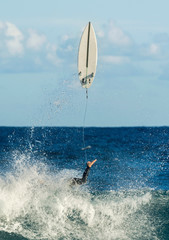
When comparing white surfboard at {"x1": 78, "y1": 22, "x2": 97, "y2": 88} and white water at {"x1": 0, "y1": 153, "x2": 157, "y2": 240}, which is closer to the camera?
white water at {"x1": 0, "y1": 153, "x2": 157, "y2": 240}

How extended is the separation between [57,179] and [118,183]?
4.28 m

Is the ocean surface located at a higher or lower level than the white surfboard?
lower

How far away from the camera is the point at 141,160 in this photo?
25422mm

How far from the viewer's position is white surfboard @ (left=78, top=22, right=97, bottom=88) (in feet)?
42.7

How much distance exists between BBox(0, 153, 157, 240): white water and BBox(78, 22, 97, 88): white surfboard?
3499 millimetres

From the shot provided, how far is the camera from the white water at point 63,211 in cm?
1145

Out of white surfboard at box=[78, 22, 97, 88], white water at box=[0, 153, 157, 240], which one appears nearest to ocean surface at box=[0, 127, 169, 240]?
white water at box=[0, 153, 157, 240]

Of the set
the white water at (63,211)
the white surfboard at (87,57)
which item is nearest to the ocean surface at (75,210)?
the white water at (63,211)

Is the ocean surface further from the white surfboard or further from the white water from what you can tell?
the white surfboard

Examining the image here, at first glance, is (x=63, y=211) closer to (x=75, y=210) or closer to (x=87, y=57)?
(x=75, y=210)

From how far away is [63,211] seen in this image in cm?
1262

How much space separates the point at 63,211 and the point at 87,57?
4807 millimetres

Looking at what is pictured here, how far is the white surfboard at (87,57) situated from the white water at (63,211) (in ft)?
11.5

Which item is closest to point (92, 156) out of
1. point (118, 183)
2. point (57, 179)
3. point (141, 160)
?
point (141, 160)
